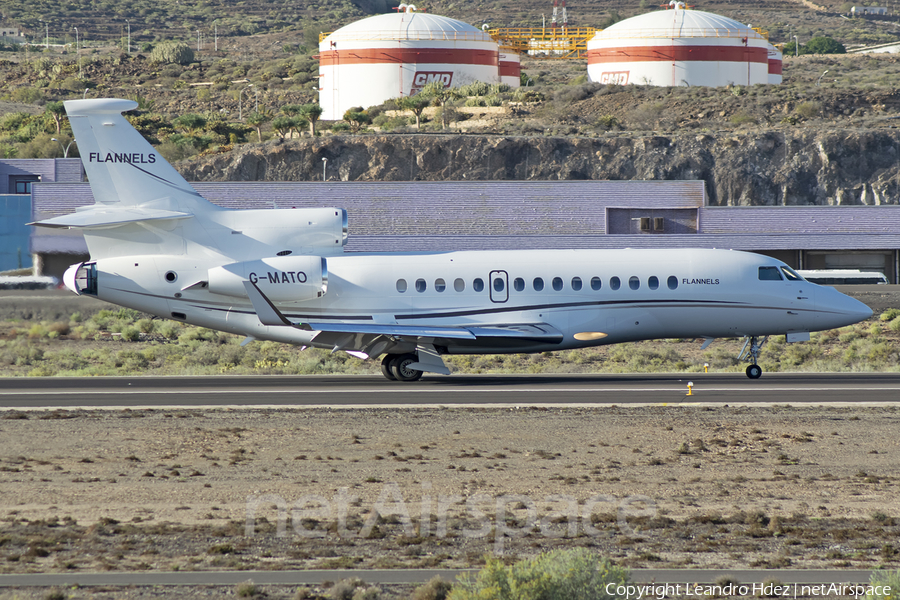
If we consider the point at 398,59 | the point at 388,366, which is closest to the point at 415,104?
the point at 398,59

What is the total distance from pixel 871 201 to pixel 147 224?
180 ft

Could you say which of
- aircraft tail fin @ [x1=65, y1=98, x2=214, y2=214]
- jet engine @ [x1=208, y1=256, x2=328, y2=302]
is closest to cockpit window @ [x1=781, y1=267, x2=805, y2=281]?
jet engine @ [x1=208, y1=256, x2=328, y2=302]

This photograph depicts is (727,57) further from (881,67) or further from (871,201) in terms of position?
(881,67)

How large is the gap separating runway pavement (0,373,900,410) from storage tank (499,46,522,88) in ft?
204

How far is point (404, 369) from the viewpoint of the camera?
27516mm

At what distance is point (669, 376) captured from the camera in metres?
28.6

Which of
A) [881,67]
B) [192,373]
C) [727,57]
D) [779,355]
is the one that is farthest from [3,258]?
[881,67]

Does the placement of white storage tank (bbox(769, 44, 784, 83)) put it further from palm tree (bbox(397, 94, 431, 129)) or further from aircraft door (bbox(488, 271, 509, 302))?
aircraft door (bbox(488, 271, 509, 302))

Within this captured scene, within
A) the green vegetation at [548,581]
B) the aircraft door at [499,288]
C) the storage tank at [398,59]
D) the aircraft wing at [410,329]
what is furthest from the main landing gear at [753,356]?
the storage tank at [398,59]

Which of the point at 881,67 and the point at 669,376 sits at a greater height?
the point at 881,67

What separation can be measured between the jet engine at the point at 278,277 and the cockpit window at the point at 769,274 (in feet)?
38.5

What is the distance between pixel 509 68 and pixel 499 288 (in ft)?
210

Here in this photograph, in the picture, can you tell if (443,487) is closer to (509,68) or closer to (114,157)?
(114,157)

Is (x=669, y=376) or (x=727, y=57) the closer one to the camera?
(x=669, y=376)
